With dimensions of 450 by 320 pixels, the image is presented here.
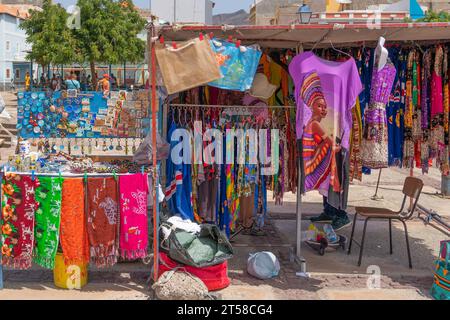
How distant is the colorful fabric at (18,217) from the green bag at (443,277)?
382 cm

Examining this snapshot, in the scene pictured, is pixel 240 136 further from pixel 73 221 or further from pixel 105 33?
pixel 105 33

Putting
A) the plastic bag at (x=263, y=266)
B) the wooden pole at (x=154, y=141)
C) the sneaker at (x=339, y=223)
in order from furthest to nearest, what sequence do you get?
the sneaker at (x=339, y=223), the plastic bag at (x=263, y=266), the wooden pole at (x=154, y=141)

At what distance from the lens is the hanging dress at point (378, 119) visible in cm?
510

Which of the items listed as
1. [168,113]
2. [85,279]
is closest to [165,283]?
[85,279]

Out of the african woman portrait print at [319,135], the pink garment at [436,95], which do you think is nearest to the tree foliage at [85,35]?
the pink garment at [436,95]

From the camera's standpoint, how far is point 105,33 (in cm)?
2636

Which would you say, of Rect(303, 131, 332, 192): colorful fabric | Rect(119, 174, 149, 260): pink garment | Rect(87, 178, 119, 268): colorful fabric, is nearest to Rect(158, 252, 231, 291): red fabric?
Rect(119, 174, 149, 260): pink garment

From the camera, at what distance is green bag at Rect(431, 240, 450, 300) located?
462cm

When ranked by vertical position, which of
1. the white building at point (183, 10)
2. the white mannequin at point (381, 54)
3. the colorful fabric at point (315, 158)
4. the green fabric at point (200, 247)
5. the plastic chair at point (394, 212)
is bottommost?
the green fabric at point (200, 247)

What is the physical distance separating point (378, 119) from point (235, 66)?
5.15 ft

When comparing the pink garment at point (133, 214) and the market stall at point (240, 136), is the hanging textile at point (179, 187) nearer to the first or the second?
the market stall at point (240, 136)

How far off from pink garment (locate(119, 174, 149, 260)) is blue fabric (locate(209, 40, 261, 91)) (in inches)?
47.7

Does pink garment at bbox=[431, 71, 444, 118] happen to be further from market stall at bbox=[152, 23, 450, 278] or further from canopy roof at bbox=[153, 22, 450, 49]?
canopy roof at bbox=[153, 22, 450, 49]
